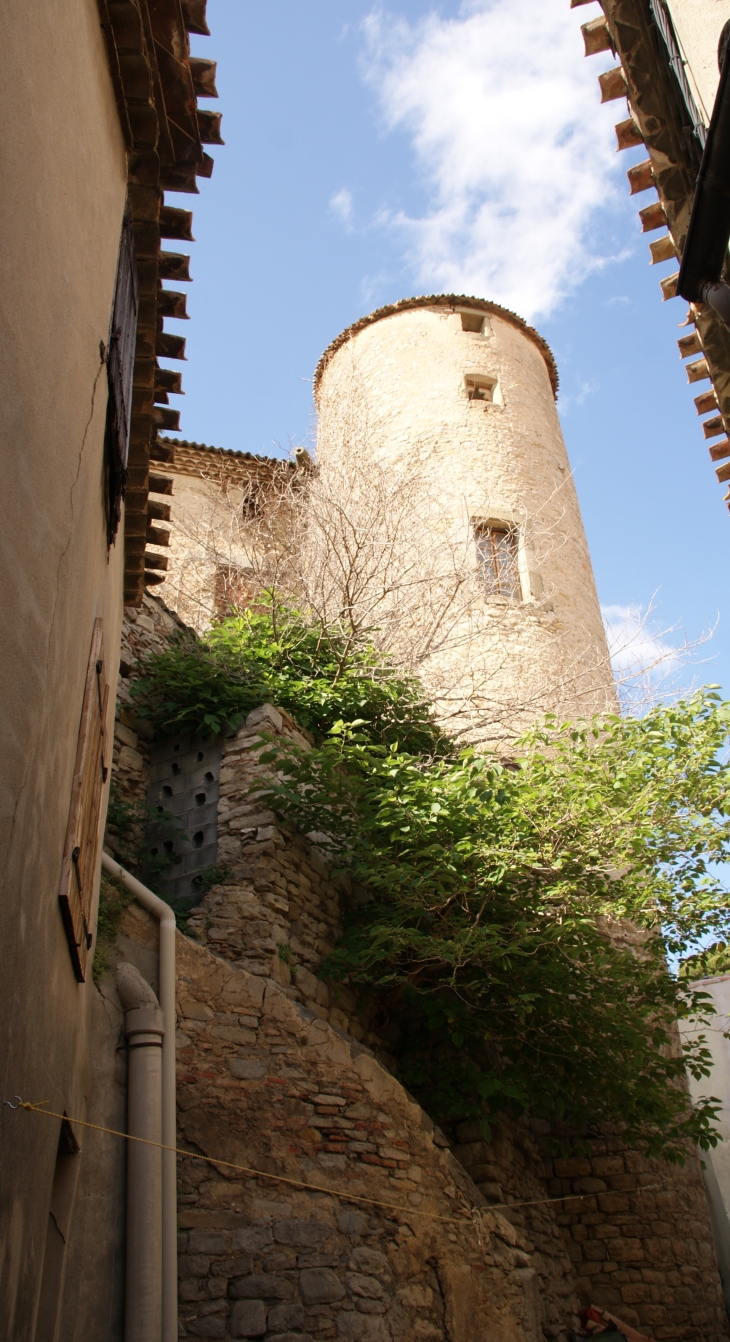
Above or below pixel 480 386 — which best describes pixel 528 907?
below

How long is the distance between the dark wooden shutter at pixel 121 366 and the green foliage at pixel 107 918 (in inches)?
79.3

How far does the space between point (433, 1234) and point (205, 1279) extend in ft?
4.89

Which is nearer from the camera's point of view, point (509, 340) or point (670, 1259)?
point (670, 1259)

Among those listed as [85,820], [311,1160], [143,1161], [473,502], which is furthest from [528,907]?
[473,502]

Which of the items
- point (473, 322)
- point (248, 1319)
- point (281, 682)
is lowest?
point (248, 1319)

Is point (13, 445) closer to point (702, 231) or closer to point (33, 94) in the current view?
point (33, 94)

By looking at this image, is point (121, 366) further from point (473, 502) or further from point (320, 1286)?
point (473, 502)

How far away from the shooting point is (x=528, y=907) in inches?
310

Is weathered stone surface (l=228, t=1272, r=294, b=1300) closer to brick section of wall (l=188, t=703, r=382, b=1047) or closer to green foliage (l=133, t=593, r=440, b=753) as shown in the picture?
brick section of wall (l=188, t=703, r=382, b=1047)

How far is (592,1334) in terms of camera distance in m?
7.42

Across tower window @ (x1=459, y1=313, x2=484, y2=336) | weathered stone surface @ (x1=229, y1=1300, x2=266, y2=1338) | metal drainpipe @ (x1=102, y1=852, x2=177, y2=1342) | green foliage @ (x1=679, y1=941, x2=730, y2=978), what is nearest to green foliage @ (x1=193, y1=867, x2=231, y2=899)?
metal drainpipe @ (x1=102, y1=852, x2=177, y2=1342)

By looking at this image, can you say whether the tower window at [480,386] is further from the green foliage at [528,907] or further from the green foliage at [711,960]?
the green foliage at [711,960]

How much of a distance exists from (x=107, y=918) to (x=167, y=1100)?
1.03 meters

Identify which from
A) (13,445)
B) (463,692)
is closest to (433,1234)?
(13,445)
